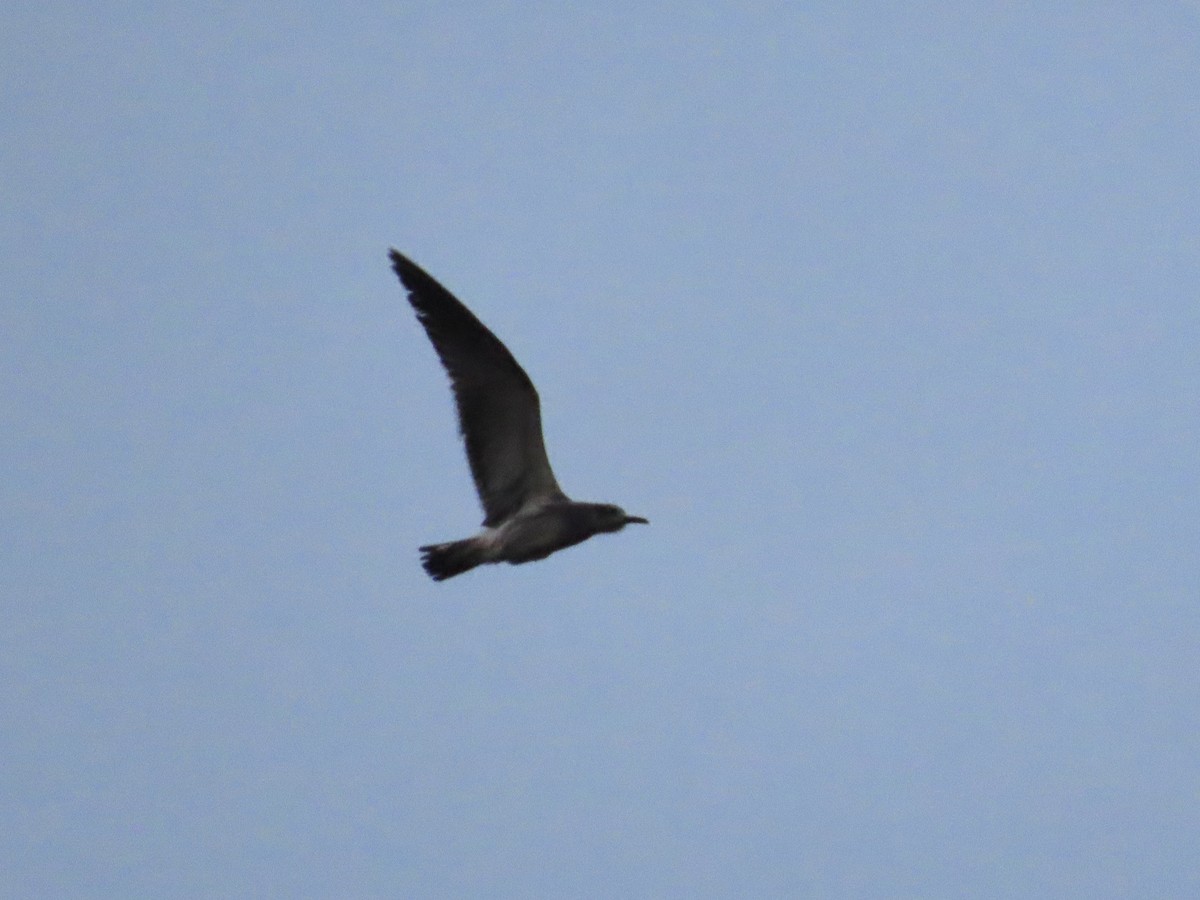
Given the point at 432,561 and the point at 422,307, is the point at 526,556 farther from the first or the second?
the point at 422,307

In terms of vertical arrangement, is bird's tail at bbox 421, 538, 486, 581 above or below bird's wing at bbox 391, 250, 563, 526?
below

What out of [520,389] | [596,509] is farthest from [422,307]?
[596,509]

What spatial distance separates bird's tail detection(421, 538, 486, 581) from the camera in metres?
19.8

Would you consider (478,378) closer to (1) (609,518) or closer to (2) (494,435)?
(2) (494,435)

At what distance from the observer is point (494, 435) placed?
20141 millimetres

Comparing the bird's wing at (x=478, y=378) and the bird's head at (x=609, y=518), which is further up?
the bird's wing at (x=478, y=378)

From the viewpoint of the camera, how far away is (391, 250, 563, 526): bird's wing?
19.9 meters

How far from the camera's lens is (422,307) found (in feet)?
65.4

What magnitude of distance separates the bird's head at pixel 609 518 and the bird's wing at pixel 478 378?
0.79 m

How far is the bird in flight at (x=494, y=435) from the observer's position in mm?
19859

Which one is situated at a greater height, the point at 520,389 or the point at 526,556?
the point at 520,389

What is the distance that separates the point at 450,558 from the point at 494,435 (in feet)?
4.15

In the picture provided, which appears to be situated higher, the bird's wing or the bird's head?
the bird's wing

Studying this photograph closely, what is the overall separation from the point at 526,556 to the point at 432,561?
900 mm
